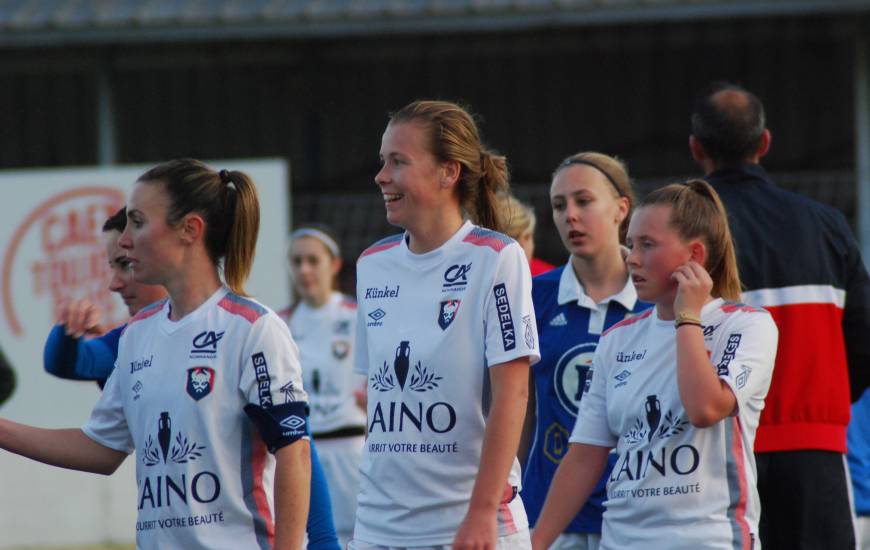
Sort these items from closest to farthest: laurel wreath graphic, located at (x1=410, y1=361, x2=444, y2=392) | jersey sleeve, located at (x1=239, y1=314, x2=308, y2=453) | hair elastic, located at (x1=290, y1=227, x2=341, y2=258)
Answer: jersey sleeve, located at (x1=239, y1=314, x2=308, y2=453) → laurel wreath graphic, located at (x1=410, y1=361, x2=444, y2=392) → hair elastic, located at (x1=290, y1=227, x2=341, y2=258)

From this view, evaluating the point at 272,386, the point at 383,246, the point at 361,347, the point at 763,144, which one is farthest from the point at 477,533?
the point at 763,144

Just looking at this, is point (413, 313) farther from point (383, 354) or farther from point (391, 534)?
point (391, 534)

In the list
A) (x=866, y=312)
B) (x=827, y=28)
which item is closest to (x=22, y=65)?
(x=827, y=28)

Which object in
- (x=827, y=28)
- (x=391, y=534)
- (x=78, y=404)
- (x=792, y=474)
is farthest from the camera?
(x=827, y=28)

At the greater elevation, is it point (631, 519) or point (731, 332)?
point (731, 332)

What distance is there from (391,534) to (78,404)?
563 centimetres

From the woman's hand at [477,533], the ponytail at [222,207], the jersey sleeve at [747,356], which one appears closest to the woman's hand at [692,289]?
the jersey sleeve at [747,356]

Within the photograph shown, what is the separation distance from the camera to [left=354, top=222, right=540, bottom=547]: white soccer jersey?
3.31 metres

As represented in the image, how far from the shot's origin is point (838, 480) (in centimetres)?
423

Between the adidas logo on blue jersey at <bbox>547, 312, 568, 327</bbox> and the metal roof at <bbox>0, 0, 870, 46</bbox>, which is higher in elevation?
the metal roof at <bbox>0, 0, 870, 46</bbox>

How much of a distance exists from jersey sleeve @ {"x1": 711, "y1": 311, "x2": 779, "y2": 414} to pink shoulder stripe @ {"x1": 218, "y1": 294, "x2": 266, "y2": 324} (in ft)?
3.81

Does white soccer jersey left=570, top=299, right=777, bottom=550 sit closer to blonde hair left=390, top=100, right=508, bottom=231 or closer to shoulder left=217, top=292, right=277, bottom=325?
blonde hair left=390, top=100, right=508, bottom=231

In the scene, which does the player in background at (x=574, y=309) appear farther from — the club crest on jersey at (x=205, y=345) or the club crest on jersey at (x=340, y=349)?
the club crest on jersey at (x=340, y=349)

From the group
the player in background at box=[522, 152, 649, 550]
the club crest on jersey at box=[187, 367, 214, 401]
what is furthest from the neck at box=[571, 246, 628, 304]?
the club crest on jersey at box=[187, 367, 214, 401]
